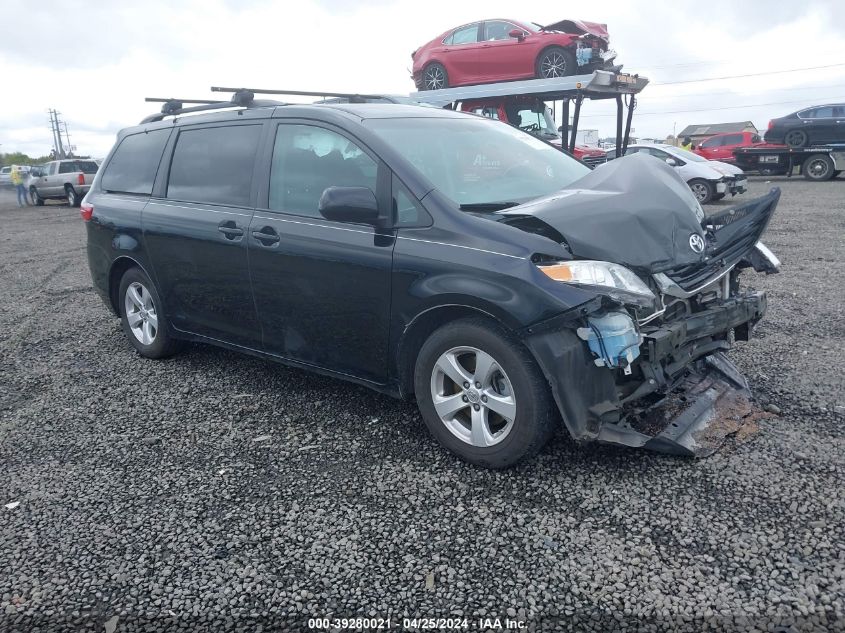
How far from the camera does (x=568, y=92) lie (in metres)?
11.6

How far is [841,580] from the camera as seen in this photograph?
241 centimetres

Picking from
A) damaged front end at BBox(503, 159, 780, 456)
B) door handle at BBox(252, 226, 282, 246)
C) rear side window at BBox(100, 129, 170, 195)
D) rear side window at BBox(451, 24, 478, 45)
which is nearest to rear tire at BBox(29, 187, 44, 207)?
rear side window at BBox(451, 24, 478, 45)

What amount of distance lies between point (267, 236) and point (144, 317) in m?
1.84

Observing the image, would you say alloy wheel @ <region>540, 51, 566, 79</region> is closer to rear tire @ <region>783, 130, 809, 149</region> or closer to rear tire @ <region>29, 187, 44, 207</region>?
rear tire @ <region>783, 130, 809, 149</region>

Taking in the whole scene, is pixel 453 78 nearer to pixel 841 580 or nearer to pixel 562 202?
pixel 562 202

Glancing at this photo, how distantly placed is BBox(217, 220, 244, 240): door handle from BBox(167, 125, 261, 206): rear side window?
14 cm

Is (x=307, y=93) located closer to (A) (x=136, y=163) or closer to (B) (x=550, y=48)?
(A) (x=136, y=163)

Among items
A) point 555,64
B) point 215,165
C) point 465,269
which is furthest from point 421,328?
point 555,64

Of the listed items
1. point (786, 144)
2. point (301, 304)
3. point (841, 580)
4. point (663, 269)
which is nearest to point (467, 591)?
point (841, 580)

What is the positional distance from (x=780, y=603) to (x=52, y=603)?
262 cm

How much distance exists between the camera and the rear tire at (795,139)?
72.7 feet

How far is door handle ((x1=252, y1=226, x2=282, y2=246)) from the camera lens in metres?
4.03

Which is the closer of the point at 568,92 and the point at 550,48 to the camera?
the point at 568,92

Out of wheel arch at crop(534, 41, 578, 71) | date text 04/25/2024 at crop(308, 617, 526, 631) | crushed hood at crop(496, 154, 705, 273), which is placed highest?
wheel arch at crop(534, 41, 578, 71)
